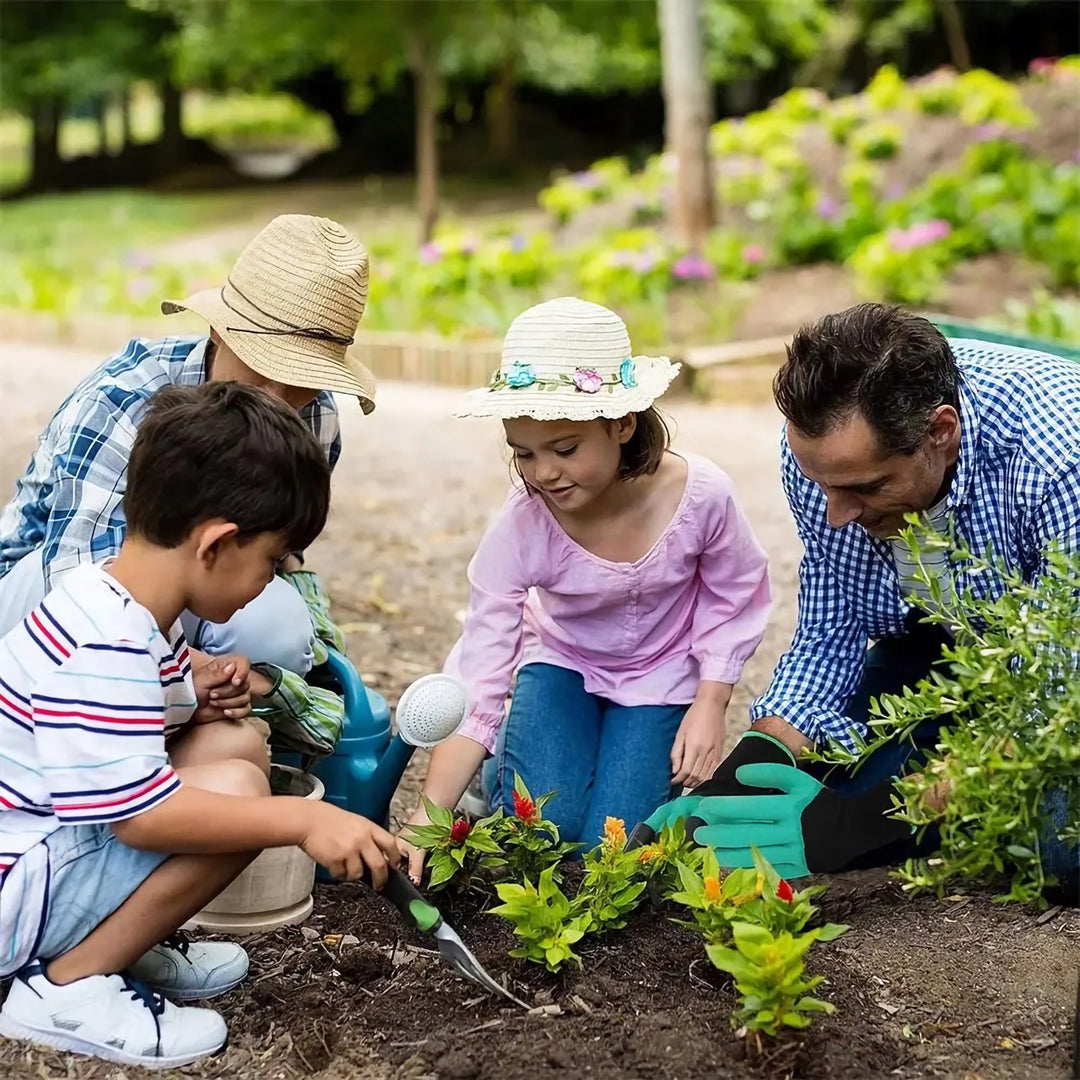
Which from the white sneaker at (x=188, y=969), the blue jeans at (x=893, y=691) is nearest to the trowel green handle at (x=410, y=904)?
the white sneaker at (x=188, y=969)

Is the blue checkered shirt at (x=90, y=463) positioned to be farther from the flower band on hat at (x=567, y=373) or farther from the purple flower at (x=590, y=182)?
the purple flower at (x=590, y=182)

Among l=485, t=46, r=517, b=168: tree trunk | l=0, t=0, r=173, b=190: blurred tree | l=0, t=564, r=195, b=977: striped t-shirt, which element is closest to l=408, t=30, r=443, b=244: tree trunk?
l=0, t=0, r=173, b=190: blurred tree

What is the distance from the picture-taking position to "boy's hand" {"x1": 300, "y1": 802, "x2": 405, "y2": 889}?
1882mm

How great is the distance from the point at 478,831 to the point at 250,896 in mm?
381

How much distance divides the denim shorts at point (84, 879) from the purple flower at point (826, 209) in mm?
6580

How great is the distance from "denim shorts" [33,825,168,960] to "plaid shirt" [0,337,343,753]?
50 centimetres

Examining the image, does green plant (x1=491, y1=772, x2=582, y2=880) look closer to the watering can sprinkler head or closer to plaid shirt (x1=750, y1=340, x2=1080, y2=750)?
the watering can sprinkler head

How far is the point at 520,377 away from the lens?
2561mm

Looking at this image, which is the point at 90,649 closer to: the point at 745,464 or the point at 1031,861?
the point at 1031,861

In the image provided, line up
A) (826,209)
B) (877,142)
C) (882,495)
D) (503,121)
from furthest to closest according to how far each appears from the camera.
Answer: (503,121) → (877,142) → (826,209) → (882,495)

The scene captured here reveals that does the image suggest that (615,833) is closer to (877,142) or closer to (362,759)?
(362,759)

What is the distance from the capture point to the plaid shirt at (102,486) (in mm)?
2443

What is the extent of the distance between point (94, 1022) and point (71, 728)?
40 centimetres

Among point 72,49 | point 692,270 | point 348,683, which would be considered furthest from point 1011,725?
point 72,49
